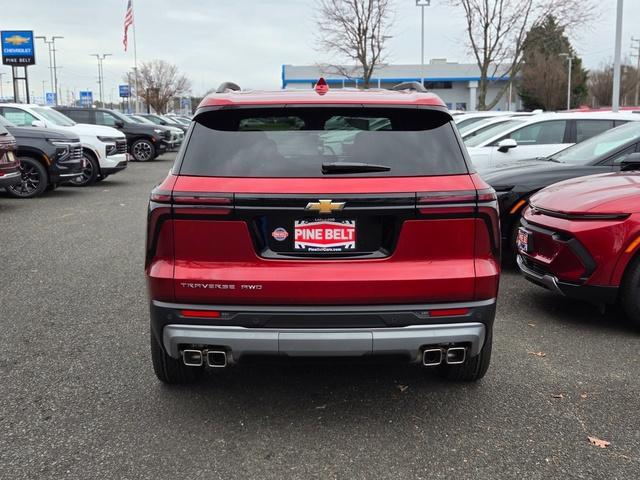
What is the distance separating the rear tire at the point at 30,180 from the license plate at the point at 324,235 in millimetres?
11436

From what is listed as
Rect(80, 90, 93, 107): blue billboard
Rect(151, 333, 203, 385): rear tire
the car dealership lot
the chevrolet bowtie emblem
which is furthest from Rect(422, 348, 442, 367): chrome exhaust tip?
Rect(80, 90, 93, 107): blue billboard

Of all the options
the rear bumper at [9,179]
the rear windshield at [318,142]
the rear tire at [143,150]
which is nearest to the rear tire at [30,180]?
the rear bumper at [9,179]

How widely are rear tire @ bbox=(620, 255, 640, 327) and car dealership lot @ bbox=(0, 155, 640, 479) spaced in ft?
0.76

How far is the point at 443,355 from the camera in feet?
10.7

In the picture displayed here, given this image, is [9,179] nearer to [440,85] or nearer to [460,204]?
[460,204]

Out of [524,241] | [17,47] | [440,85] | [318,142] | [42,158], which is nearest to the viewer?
[318,142]

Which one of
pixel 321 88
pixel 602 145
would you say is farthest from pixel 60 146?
pixel 321 88

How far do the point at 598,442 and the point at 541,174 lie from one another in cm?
404

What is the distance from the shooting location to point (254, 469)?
298 cm

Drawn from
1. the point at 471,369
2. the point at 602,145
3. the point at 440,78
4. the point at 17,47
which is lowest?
the point at 471,369

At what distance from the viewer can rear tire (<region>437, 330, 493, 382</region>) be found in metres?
3.77

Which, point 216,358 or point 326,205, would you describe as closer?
point 326,205

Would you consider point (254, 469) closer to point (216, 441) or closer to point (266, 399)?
point (216, 441)

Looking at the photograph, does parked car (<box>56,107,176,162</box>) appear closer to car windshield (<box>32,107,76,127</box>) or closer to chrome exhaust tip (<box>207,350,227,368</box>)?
car windshield (<box>32,107,76,127</box>)
